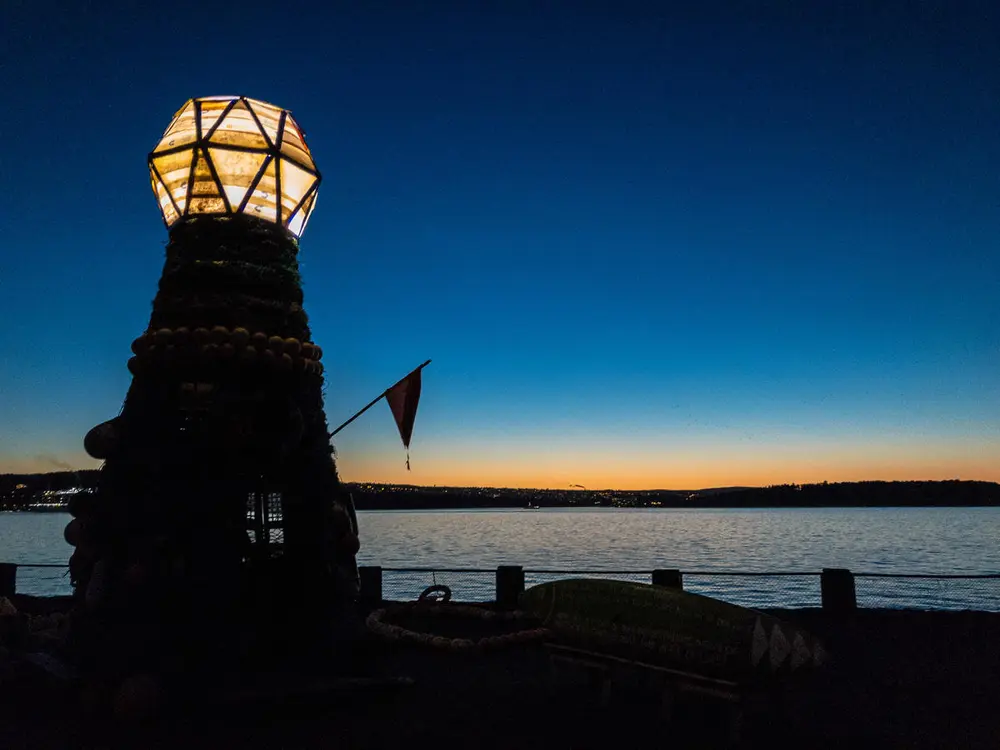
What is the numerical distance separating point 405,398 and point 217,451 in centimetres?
299

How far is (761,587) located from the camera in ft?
136

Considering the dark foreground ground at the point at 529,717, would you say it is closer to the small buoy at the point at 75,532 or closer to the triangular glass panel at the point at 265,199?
the small buoy at the point at 75,532

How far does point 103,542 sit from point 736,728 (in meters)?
7.84

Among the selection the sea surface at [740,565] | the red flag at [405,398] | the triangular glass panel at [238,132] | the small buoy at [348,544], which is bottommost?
the sea surface at [740,565]

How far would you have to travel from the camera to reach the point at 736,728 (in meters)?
7.93

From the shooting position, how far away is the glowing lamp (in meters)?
9.16

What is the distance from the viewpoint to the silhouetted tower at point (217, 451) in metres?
8.38

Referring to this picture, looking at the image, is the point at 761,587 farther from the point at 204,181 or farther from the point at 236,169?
the point at 204,181

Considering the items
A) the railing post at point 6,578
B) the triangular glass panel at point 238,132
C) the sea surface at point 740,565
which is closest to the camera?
the triangular glass panel at point 238,132

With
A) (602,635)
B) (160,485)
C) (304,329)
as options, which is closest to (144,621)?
(160,485)

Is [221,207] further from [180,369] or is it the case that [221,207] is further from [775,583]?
[775,583]

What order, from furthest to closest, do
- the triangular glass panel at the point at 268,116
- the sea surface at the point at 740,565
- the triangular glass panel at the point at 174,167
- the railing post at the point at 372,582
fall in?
1. the sea surface at the point at 740,565
2. the railing post at the point at 372,582
3. the triangular glass panel at the point at 268,116
4. the triangular glass panel at the point at 174,167

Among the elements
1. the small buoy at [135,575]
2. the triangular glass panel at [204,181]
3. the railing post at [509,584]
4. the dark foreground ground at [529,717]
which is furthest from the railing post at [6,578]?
the triangular glass panel at [204,181]

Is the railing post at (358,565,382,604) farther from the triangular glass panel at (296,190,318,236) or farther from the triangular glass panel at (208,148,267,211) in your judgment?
the triangular glass panel at (208,148,267,211)
